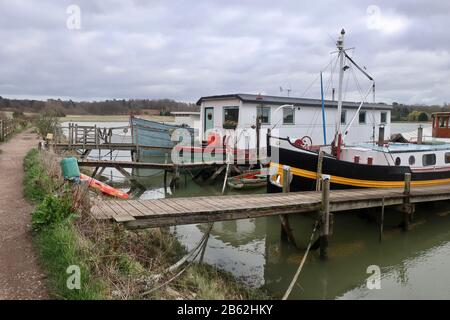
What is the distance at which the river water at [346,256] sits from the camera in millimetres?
7164

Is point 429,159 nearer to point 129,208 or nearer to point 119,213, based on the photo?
point 129,208

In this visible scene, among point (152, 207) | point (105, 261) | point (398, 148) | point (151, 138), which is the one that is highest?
point (398, 148)

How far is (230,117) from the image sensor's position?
18922 mm

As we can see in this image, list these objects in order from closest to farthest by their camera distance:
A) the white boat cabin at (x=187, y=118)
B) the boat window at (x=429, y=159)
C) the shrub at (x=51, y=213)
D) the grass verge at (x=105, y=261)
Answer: the grass verge at (x=105, y=261), the shrub at (x=51, y=213), the boat window at (x=429, y=159), the white boat cabin at (x=187, y=118)

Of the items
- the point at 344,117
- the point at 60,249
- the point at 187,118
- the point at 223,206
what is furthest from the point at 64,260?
the point at 187,118

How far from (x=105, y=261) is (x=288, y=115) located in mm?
15473

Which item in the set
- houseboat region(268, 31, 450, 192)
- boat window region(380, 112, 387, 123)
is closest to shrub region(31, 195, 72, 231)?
houseboat region(268, 31, 450, 192)

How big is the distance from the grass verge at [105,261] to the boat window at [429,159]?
880 centimetres

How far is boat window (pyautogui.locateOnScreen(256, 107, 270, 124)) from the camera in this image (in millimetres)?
18688

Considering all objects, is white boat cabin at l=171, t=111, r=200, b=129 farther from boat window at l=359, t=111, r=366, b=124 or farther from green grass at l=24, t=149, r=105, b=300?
green grass at l=24, t=149, r=105, b=300

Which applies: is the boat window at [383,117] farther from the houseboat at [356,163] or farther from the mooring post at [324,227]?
the mooring post at [324,227]

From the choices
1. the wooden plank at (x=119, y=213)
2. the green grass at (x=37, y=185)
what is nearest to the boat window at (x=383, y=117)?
the green grass at (x=37, y=185)
